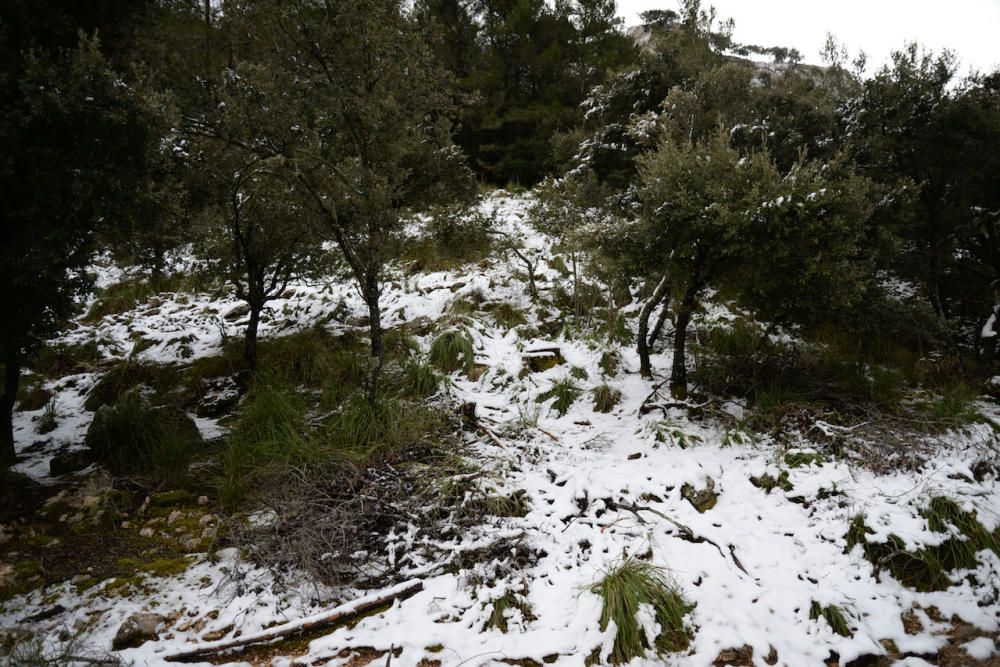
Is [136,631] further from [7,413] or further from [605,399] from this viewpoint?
[605,399]

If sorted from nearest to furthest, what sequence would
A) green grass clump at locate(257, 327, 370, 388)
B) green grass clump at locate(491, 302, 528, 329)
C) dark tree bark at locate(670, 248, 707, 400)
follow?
dark tree bark at locate(670, 248, 707, 400) → green grass clump at locate(257, 327, 370, 388) → green grass clump at locate(491, 302, 528, 329)

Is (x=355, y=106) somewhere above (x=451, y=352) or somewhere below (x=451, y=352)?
above

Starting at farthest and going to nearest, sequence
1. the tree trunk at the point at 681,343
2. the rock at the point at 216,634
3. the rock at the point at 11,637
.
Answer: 1. the tree trunk at the point at 681,343
2. the rock at the point at 216,634
3. the rock at the point at 11,637

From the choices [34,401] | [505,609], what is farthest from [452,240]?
[505,609]

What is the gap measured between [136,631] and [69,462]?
317 cm

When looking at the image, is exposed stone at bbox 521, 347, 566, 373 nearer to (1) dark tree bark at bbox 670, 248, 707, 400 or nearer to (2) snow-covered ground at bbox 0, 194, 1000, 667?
(2) snow-covered ground at bbox 0, 194, 1000, 667

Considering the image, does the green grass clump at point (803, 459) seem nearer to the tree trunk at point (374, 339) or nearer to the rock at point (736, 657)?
the rock at point (736, 657)

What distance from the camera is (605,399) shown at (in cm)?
598

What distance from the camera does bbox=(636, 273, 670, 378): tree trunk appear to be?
244 inches

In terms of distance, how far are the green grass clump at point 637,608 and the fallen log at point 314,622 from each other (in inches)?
51.4

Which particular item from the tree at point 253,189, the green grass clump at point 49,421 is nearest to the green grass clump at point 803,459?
the tree at point 253,189

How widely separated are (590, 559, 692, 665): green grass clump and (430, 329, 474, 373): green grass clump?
419cm

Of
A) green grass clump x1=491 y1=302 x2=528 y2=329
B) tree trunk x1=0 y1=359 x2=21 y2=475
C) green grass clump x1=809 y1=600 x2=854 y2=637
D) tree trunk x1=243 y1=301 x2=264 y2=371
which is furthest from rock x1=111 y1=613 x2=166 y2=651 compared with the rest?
green grass clump x1=491 y1=302 x2=528 y2=329

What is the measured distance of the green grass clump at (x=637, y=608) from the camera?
2.77m
